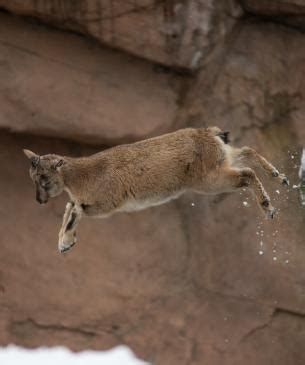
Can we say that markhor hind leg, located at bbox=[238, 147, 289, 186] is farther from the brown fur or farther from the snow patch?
the snow patch

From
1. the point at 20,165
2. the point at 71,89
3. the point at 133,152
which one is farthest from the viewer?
the point at 20,165

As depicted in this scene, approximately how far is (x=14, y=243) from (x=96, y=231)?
981mm

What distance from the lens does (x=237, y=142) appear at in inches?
362

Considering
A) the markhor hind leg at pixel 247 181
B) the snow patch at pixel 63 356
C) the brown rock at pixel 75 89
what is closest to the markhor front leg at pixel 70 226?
the markhor hind leg at pixel 247 181

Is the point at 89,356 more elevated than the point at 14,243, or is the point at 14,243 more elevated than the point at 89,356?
the point at 14,243

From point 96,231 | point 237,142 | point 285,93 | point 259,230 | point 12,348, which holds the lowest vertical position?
point 12,348

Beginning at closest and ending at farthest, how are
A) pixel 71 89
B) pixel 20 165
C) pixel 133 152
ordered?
1. pixel 133 152
2. pixel 71 89
3. pixel 20 165

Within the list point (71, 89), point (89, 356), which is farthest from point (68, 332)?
point (71, 89)

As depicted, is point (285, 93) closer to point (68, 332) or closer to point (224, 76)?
point (224, 76)

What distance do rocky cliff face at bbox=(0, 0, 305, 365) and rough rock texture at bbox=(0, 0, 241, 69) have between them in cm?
2

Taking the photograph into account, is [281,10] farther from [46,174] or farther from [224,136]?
[46,174]

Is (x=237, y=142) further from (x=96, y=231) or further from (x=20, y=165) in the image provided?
(x=20, y=165)

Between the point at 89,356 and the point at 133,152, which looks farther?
the point at 89,356

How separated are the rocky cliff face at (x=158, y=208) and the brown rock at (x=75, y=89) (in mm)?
14
